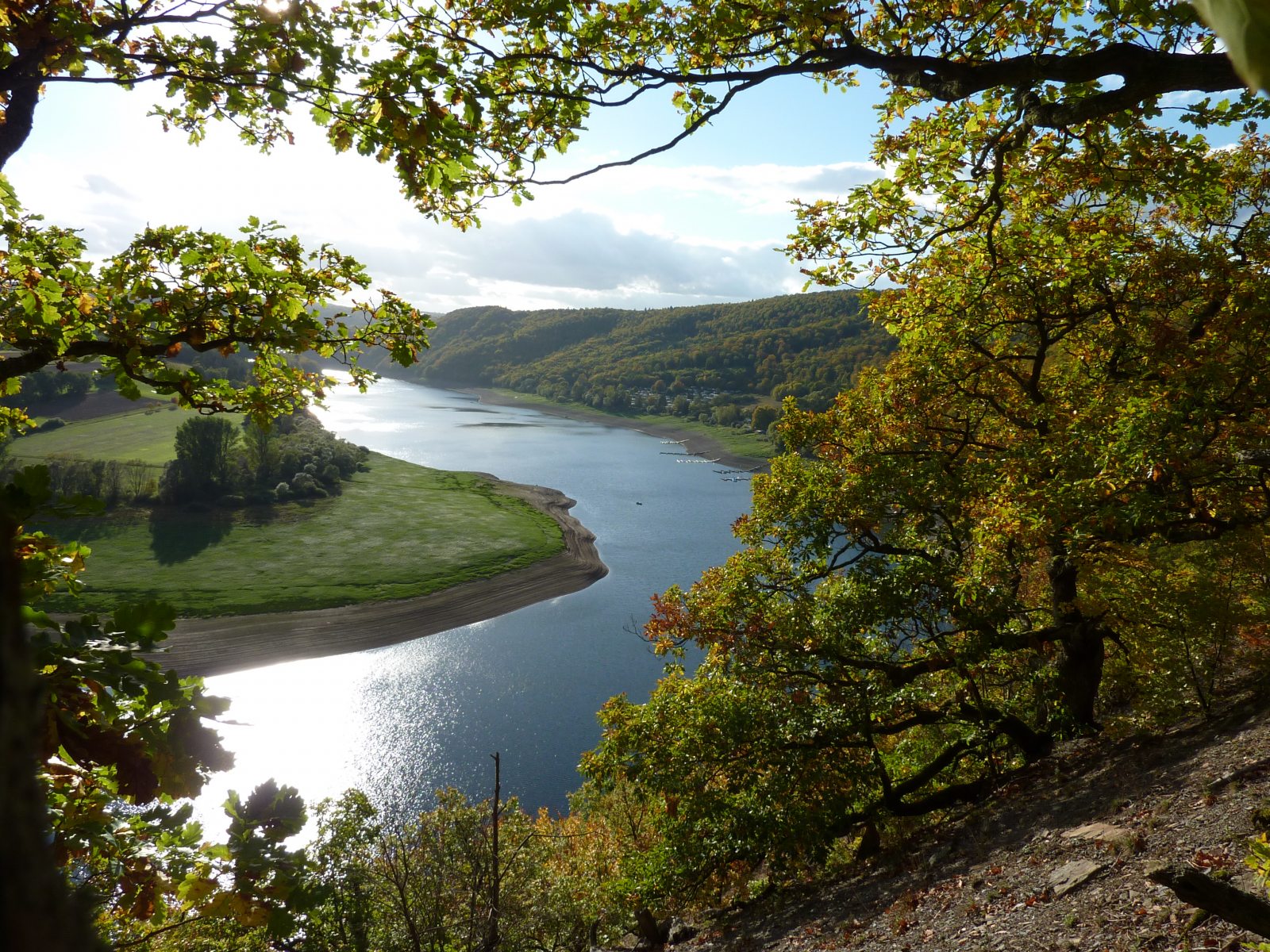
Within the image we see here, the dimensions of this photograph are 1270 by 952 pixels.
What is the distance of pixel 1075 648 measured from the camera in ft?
35.2

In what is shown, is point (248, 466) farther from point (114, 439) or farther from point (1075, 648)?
point (1075, 648)

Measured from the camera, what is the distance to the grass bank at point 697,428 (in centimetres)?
9712

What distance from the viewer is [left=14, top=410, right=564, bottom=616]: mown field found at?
4406 cm

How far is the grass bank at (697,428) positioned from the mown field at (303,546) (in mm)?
33730

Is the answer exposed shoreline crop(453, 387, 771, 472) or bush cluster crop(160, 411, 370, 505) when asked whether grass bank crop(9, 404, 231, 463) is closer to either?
bush cluster crop(160, 411, 370, 505)

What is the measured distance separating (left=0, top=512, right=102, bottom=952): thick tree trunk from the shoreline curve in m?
36.4

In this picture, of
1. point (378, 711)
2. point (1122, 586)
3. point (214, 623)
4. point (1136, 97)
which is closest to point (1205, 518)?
point (1122, 586)

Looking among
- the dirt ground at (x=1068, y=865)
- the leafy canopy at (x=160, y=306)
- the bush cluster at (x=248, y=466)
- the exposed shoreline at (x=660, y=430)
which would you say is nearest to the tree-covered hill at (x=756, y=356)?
the exposed shoreline at (x=660, y=430)

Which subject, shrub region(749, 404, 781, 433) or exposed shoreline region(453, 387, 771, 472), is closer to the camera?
exposed shoreline region(453, 387, 771, 472)

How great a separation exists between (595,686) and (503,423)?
320 ft

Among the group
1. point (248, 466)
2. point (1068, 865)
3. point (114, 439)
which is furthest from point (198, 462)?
point (1068, 865)

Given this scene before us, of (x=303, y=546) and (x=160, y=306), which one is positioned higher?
(x=160, y=306)

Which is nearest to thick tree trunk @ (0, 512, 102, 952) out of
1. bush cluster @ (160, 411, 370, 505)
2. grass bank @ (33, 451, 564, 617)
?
grass bank @ (33, 451, 564, 617)

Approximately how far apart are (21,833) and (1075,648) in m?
12.6
